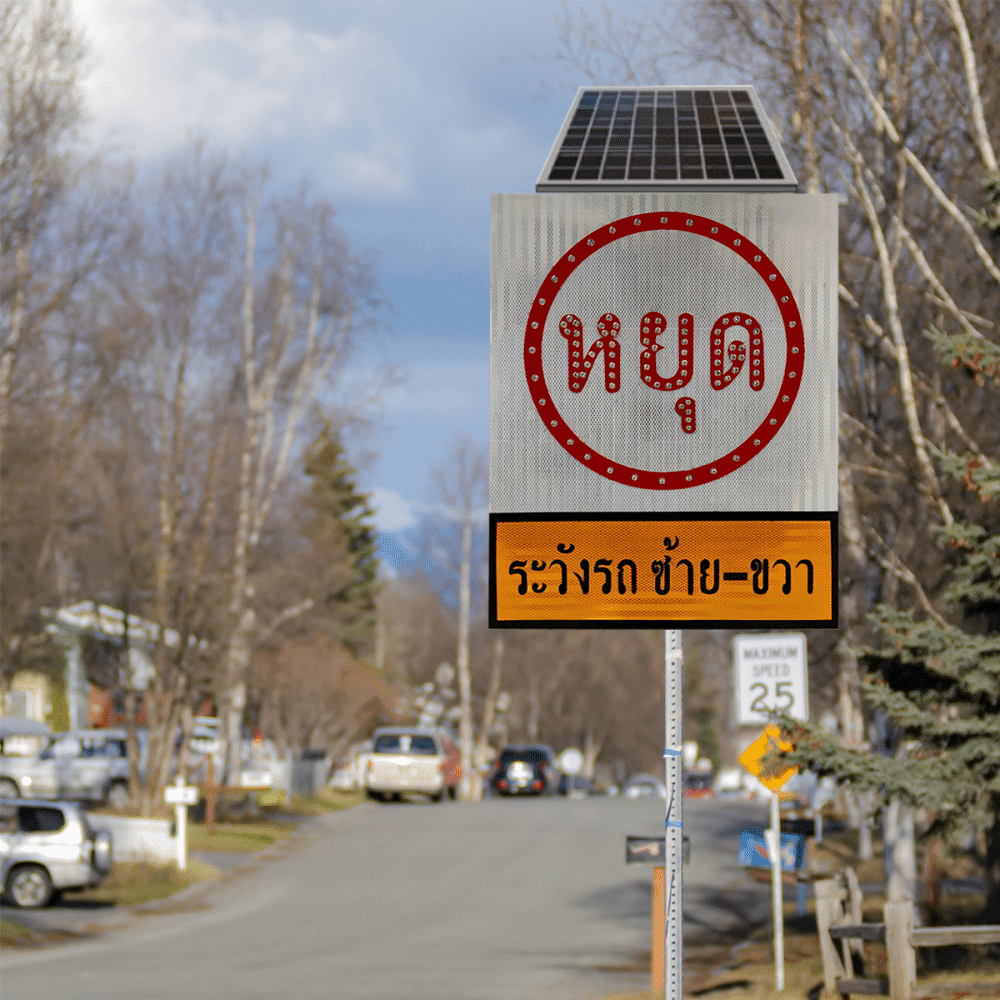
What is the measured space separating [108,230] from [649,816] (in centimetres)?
1712

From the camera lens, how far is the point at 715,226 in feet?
21.1

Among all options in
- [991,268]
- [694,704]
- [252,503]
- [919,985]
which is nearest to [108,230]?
[252,503]

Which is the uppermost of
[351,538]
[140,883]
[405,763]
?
[351,538]

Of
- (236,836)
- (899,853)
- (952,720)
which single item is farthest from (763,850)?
(236,836)

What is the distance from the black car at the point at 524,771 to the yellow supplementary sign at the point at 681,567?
133 feet

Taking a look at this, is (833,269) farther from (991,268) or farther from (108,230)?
(108,230)

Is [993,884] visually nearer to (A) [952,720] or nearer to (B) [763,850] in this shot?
(B) [763,850]

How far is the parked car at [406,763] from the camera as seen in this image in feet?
131

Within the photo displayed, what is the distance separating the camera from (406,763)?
131 feet

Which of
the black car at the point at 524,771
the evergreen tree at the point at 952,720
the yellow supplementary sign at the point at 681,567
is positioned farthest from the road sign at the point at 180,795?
the black car at the point at 524,771

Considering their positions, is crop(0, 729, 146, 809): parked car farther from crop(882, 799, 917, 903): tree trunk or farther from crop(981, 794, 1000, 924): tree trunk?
crop(981, 794, 1000, 924): tree trunk

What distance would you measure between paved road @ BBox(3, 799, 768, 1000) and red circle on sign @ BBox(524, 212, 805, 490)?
9.64 m

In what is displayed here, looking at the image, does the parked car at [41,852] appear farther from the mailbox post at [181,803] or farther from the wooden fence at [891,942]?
the wooden fence at [891,942]

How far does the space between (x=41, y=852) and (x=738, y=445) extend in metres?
18.5
